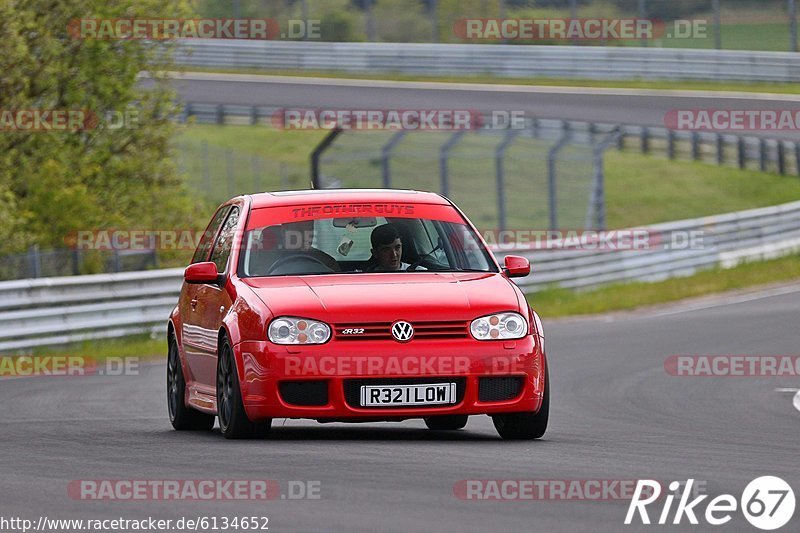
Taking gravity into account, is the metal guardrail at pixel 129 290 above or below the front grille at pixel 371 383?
below

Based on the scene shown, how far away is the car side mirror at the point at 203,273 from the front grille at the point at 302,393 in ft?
3.98

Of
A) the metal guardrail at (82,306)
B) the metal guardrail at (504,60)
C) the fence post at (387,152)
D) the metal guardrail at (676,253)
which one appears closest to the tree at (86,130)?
the metal guardrail at (82,306)

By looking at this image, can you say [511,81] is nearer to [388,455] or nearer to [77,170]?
[77,170]

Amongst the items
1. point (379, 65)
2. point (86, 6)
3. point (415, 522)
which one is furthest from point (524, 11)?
point (415, 522)

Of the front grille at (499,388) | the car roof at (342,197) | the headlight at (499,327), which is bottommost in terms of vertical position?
the front grille at (499,388)

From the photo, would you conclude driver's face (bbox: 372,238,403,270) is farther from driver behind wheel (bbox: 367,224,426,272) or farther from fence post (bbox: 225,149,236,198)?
fence post (bbox: 225,149,236,198)

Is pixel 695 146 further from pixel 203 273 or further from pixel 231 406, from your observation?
pixel 231 406

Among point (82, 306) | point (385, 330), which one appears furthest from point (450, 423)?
point (82, 306)

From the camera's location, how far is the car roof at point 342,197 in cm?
1068

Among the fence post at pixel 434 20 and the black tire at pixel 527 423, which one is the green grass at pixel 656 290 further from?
the fence post at pixel 434 20

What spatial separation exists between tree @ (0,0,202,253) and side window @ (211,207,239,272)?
1311 cm

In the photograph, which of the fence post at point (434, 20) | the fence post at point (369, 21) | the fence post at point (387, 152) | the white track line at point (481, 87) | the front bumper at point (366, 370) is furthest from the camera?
the fence post at point (369, 21)

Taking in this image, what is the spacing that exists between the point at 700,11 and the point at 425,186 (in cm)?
816

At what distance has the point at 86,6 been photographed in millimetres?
26047
